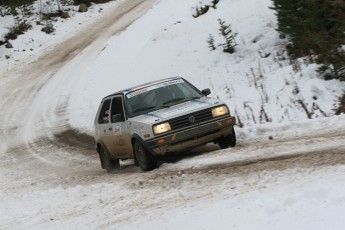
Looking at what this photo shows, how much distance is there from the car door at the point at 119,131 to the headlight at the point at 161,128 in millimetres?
933

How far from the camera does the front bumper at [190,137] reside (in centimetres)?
928

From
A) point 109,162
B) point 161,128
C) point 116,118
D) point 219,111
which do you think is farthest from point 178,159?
point 109,162

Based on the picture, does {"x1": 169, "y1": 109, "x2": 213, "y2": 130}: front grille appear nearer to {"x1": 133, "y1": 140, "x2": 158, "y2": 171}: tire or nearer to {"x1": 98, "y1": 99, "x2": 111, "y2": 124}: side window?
{"x1": 133, "y1": 140, "x2": 158, "y2": 171}: tire

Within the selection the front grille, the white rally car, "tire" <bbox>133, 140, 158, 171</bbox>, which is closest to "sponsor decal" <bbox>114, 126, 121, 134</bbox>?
the white rally car

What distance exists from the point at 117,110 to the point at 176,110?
1738 millimetres

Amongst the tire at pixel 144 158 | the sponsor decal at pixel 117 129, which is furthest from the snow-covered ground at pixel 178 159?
the sponsor decal at pixel 117 129

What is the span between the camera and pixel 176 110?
962 centimetres

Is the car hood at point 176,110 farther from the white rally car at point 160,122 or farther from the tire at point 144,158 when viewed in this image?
the tire at point 144,158

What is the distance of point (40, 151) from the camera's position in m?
15.9

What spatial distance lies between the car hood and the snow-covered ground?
0.83 m

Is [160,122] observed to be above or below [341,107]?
above

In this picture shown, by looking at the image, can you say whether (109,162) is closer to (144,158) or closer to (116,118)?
(116,118)

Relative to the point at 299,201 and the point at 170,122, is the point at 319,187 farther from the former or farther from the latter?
the point at 170,122

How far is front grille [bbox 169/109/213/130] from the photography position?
368 inches
